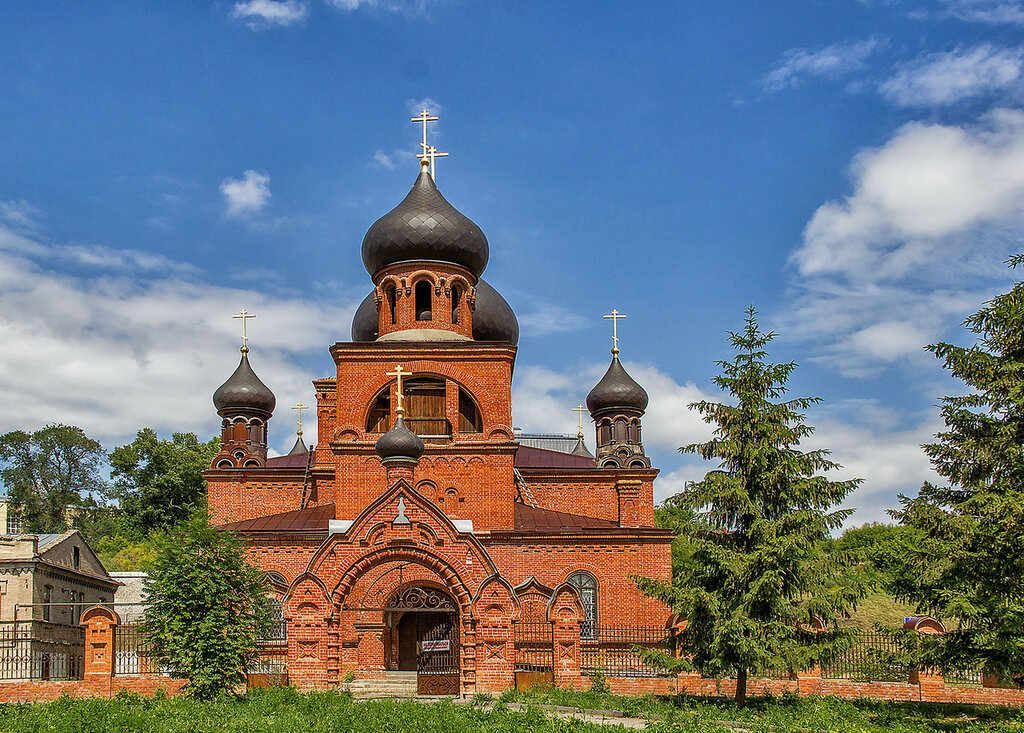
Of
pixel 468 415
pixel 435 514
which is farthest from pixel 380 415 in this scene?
pixel 435 514

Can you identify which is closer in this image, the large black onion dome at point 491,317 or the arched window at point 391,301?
the arched window at point 391,301

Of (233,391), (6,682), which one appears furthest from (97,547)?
(6,682)

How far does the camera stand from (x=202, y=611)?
50.9 feet

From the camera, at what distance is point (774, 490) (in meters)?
15.4

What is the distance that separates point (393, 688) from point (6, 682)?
6686mm

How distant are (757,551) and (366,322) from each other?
16.6 m

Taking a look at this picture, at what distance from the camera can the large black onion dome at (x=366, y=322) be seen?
94.5 ft

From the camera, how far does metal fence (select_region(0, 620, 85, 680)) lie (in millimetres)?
19312

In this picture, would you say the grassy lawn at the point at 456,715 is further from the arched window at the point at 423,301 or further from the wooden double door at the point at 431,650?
the arched window at the point at 423,301

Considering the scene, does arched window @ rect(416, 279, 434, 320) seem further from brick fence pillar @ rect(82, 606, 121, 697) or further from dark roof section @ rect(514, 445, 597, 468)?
brick fence pillar @ rect(82, 606, 121, 697)

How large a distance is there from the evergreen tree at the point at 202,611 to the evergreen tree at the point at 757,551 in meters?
6.37

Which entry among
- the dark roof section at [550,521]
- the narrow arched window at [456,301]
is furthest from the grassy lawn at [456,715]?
the narrow arched window at [456,301]

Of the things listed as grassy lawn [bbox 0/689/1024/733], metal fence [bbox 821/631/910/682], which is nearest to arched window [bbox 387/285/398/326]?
grassy lawn [bbox 0/689/1024/733]

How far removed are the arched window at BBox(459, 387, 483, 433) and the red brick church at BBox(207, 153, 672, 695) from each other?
5 cm
